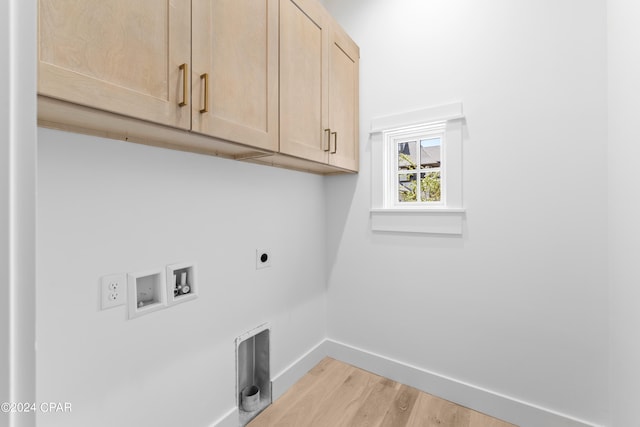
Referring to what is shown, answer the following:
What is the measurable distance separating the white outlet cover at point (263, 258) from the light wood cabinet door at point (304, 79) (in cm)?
62

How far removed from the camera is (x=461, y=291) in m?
1.75

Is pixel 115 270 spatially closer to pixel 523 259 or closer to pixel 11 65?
pixel 11 65

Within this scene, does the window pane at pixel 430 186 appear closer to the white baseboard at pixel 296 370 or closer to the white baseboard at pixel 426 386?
the white baseboard at pixel 426 386

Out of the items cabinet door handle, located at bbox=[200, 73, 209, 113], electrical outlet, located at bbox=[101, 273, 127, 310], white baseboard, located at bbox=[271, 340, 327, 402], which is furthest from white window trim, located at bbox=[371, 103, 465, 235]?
electrical outlet, located at bbox=[101, 273, 127, 310]

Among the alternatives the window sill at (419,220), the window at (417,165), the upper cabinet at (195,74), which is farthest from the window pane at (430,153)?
the upper cabinet at (195,74)

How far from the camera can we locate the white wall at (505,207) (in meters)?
1.43

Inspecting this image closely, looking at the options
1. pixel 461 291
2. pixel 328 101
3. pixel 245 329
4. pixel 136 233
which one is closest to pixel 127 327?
pixel 136 233

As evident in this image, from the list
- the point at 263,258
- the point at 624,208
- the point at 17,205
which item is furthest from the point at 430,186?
the point at 17,205

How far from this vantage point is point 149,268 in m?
1.17

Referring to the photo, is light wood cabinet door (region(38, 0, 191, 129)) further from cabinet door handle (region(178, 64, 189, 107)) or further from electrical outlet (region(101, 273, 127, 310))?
electrical outlet (region(101, 273, 127, 310))

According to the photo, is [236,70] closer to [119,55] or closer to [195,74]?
[195,74]

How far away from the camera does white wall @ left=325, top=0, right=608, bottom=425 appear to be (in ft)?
4.68

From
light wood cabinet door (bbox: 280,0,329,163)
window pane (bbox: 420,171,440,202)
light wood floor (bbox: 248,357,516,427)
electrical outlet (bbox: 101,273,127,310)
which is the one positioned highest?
light wood cabinet door (bbox: 280,0,329,163)

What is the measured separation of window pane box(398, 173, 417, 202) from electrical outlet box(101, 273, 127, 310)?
1.66 m
